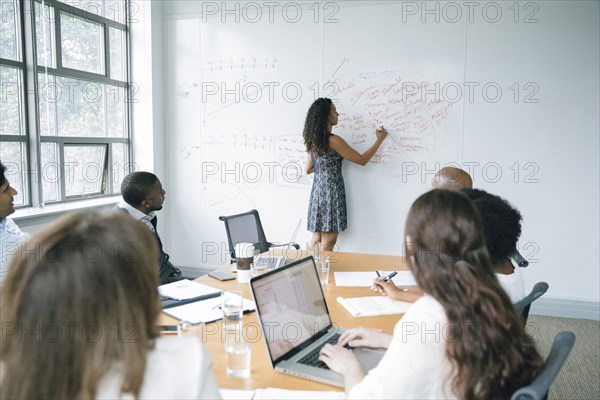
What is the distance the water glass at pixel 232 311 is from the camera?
1.58 meters

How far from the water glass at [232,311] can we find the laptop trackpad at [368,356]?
38cm

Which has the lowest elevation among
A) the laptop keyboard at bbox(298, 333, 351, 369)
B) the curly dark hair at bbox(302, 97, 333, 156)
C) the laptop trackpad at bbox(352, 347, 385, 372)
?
the laptop trackpad at bbox(352, 347, 385, 372)

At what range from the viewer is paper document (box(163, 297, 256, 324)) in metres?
1.77

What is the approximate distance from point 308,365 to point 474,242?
58 centimetres

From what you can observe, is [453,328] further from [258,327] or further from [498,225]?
[258,327]

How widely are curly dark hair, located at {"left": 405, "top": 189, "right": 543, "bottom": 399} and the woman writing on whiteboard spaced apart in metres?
2.83

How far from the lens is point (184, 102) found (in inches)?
189

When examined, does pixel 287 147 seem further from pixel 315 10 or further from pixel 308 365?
pixel 308 365

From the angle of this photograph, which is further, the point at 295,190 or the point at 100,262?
the point at 295,190

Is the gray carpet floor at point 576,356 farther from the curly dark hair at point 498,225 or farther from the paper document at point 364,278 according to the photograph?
the curly dark hair at point 498,225

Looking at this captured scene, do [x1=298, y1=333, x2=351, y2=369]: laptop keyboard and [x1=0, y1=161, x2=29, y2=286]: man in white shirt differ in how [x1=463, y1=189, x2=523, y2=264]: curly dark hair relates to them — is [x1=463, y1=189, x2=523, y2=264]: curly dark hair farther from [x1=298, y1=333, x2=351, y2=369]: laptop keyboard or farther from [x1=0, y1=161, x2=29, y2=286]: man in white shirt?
[x1=0, y1=161, x2=29, y2=286]: man in white shirt

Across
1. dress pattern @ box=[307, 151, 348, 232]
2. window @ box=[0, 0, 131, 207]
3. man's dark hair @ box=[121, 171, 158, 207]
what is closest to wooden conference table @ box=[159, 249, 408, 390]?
man's dark hair @ box=[121, 171, 158, 207]

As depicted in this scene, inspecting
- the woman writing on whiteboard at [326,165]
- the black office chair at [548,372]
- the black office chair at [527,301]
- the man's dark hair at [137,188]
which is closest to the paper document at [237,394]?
the black office chair at [548,372]

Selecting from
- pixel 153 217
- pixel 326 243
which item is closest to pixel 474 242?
pixel 153 217
